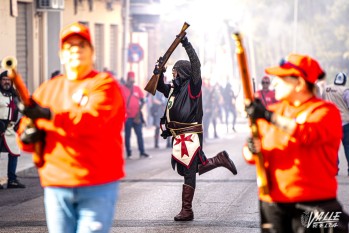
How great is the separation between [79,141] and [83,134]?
5 cm

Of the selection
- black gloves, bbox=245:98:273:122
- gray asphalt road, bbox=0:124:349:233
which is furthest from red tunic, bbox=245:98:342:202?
gray asphalt road, bbox=0:124:349:233

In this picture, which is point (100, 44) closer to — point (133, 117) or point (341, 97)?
point (133, 117)

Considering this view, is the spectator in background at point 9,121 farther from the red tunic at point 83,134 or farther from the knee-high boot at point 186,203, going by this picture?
the red tunic at point 83,134

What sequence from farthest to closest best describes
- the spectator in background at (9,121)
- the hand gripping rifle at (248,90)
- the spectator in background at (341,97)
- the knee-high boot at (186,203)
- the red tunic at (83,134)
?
the spectator in background at (341,97), the spectator in background at (9,121), the knee-high boot at (186,203), the red tunic at (83,134), the hand gripping rifle at (248,90)

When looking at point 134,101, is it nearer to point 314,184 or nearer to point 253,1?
point 314,184

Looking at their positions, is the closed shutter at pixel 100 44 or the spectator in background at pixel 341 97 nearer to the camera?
the spectator in background at pixel 341 97

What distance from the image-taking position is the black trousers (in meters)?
6.27

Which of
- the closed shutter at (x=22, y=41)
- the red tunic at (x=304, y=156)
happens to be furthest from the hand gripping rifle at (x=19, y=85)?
the closed shutter at (x=22, y=41)

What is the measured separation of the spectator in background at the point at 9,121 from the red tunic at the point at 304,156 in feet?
30.2

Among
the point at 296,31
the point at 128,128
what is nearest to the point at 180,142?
the point at 128,128

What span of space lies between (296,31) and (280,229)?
7021cm

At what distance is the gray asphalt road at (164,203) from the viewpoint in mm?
10938

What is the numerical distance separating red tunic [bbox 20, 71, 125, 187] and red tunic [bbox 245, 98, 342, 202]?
2.90 ft

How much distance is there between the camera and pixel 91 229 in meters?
6.06
